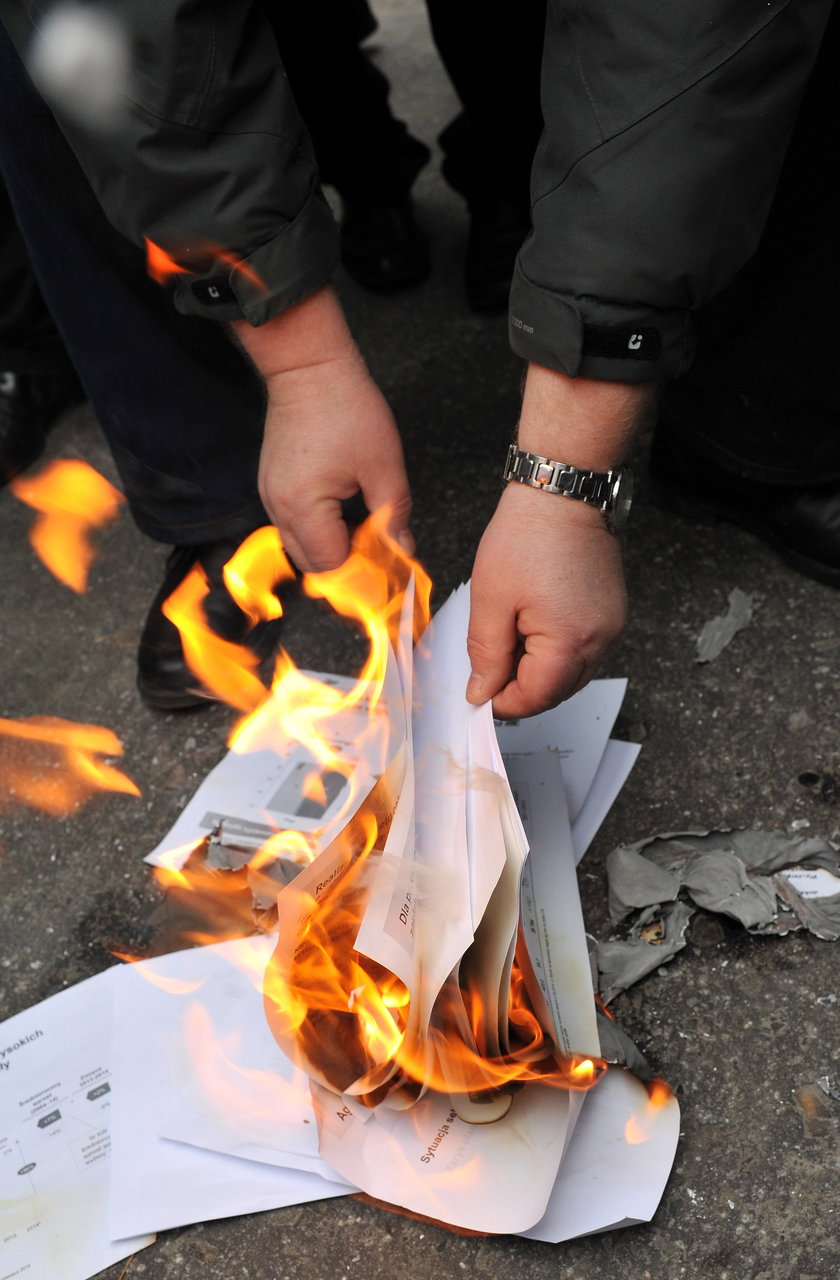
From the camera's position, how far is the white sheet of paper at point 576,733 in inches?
45.8

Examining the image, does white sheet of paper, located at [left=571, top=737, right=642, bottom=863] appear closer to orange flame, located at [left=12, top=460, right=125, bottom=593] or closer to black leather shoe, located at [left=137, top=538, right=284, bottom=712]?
black leather shoe, located at [left=137, top=538, right=284, bottom=712]

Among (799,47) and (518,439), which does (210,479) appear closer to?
(518,439)

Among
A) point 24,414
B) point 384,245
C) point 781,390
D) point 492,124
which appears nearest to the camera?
point 781,390

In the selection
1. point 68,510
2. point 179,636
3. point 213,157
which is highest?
point 213,157

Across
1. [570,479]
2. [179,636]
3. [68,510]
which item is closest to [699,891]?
[570,479]

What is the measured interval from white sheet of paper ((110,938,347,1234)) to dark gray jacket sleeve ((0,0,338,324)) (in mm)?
687

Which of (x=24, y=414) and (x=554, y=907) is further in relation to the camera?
(x=24, y=414)

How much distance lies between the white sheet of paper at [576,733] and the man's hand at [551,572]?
0.29 meters

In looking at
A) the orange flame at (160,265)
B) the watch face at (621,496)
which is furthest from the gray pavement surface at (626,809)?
the orange flame at (160,265)

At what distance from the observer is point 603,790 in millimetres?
1182

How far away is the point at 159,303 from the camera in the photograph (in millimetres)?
1271

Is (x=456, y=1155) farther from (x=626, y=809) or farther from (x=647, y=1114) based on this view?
(x=626, y=809)

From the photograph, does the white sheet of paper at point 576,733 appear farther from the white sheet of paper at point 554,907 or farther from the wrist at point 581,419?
the wrist at point 581,419

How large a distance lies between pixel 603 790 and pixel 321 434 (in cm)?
52
